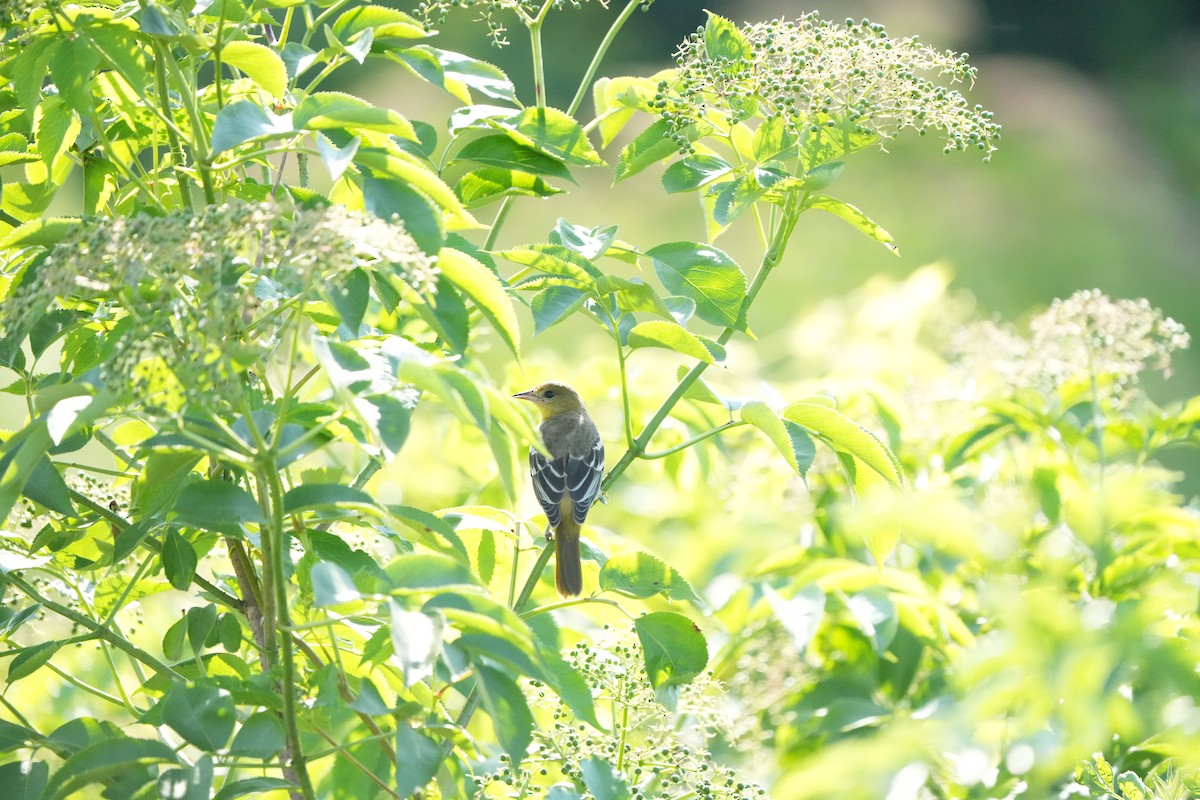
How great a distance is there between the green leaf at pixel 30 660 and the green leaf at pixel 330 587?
23.8 inches

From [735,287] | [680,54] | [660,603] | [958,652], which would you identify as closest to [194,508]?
[735,287]

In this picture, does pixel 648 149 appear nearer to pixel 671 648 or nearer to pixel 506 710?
pixel 671 648

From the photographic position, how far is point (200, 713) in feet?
4.38

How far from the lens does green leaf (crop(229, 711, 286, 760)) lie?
51.6 inches

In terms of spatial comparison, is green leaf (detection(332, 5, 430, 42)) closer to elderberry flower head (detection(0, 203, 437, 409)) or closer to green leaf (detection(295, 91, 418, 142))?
green leaf (detection(295, 91, 418, 142))

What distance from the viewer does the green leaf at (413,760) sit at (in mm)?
1199

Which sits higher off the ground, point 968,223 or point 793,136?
point 793,136

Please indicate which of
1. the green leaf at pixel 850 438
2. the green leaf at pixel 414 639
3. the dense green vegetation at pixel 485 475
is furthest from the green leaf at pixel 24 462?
the green leaf at pixel 850 438

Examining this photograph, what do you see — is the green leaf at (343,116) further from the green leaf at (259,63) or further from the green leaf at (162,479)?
the green leaf at (162,479)

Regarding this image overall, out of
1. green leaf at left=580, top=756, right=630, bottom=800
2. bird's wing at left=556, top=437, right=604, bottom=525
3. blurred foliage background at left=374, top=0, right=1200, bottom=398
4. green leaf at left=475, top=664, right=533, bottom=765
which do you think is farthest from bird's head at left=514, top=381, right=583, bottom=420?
blurred foliage background at left=374, top=0, right=1200, bottom=398

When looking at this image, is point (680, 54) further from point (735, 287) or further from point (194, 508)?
point (194, 508)

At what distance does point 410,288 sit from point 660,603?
1.16 metres

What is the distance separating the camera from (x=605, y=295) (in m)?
1.67

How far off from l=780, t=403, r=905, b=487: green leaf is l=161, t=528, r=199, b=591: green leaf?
833mm
